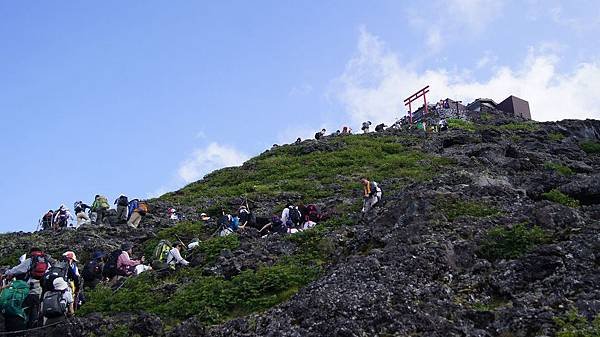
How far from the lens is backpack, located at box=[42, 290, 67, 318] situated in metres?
16.6

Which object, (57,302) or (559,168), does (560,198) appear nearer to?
(559,168)

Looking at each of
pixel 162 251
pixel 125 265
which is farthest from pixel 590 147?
pixel 125 265

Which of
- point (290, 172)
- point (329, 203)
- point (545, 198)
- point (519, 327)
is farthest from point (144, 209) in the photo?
point (519, 327)

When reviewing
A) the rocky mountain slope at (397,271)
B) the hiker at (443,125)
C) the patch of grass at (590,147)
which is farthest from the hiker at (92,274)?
the hiker at (443,125)

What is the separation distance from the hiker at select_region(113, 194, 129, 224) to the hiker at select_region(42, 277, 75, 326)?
1472cm

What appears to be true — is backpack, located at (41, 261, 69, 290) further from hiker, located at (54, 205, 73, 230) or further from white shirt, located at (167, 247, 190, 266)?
hiker, located at (54, 205, 73, 230)

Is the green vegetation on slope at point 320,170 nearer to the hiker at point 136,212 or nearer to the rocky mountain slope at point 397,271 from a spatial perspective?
the hiker at point 136,212

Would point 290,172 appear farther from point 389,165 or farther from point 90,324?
point 90,324

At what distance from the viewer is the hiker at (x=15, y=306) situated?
55.0ft

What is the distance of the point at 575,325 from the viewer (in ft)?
37.2

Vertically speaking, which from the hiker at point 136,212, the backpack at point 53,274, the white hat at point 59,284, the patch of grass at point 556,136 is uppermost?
the patch of grass at point 556,136

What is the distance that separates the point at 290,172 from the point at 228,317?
25.2m

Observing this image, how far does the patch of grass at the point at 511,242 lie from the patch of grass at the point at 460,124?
37.5 m

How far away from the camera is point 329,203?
95.6ft
